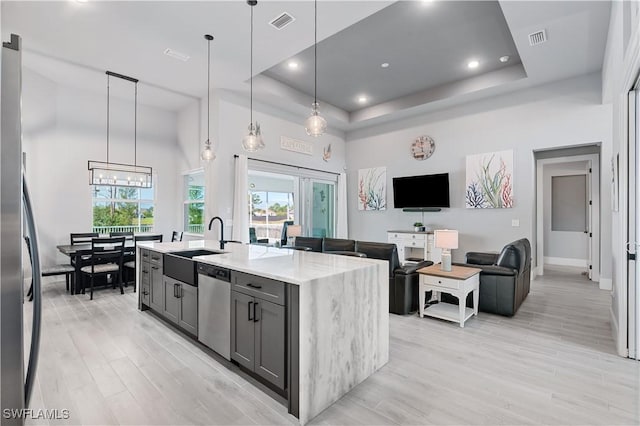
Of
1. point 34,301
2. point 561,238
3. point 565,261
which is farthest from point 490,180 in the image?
point 34,301

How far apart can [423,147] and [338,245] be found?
12.3 ft

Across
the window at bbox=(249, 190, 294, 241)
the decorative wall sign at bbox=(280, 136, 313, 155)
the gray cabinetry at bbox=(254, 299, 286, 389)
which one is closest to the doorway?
the window at bbox=(249, 190, 294, 241)

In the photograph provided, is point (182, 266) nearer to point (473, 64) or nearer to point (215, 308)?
point (215, 308)

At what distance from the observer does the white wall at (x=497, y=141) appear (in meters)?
5.14

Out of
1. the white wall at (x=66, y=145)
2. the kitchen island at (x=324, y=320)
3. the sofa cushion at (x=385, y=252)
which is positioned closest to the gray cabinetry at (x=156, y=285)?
the kitchen island at (x=324, y=320)

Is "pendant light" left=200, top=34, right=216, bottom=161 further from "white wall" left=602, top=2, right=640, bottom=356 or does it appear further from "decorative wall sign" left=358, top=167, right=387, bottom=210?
"white wall" left=602, top=2, right=640, bottom=356

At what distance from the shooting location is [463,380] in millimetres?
2342

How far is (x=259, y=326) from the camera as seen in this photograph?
2191mm

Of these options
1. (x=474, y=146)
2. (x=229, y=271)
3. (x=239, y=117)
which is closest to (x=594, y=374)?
(x=229, y=271)

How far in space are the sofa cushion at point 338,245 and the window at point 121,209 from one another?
4602 mm

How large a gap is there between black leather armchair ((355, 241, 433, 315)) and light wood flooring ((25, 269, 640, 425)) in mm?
293

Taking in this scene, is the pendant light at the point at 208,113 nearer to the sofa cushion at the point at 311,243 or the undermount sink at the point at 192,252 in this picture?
the undermount sink at the point at 192,252

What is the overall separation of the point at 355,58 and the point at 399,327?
429 centimetres

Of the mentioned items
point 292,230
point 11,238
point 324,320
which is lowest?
point 324,320
